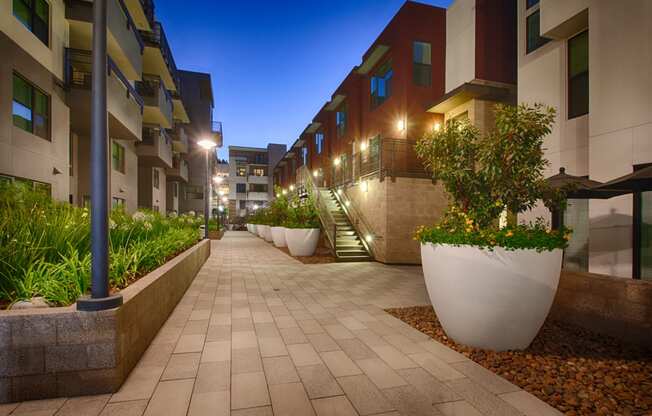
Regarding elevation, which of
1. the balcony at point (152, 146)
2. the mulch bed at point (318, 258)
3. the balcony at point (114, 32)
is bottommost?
the mulch bed at point (318, 258)

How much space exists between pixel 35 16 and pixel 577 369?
14.8 m

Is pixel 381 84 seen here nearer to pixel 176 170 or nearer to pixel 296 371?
pixel 296 371

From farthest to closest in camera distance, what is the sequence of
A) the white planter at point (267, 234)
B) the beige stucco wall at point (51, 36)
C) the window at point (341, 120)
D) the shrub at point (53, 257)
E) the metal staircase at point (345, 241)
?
the window at point (341, 120)
the white planter at point (267, 234)
the metal staircase at point (345, 241)
the beige stucco wall at point (51, 36)
the shrub at point (53, 257)

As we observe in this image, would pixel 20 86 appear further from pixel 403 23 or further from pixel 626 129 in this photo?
pixel 626 129

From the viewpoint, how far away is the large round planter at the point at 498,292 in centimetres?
339

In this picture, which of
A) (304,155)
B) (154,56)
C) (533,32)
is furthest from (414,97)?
(304,155)

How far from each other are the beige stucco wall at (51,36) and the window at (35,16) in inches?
4.7

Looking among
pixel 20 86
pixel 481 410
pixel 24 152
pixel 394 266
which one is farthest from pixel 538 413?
pixel 20 86

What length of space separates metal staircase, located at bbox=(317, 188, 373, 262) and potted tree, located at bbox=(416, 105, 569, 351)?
7.21m

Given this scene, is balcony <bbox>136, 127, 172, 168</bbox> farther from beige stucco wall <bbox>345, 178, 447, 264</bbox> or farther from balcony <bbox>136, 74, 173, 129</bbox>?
beige stucco wall <bbox>345, 178, 447, 264</bbox>

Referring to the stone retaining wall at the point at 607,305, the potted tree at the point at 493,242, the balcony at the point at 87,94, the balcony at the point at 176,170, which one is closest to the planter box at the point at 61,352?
the potted tree at the point at 493,242

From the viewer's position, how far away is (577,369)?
3.18 meters

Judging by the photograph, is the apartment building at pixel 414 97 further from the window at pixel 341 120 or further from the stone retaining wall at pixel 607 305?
the stone retaining wall at pixel 607 305

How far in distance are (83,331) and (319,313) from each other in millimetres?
3331
